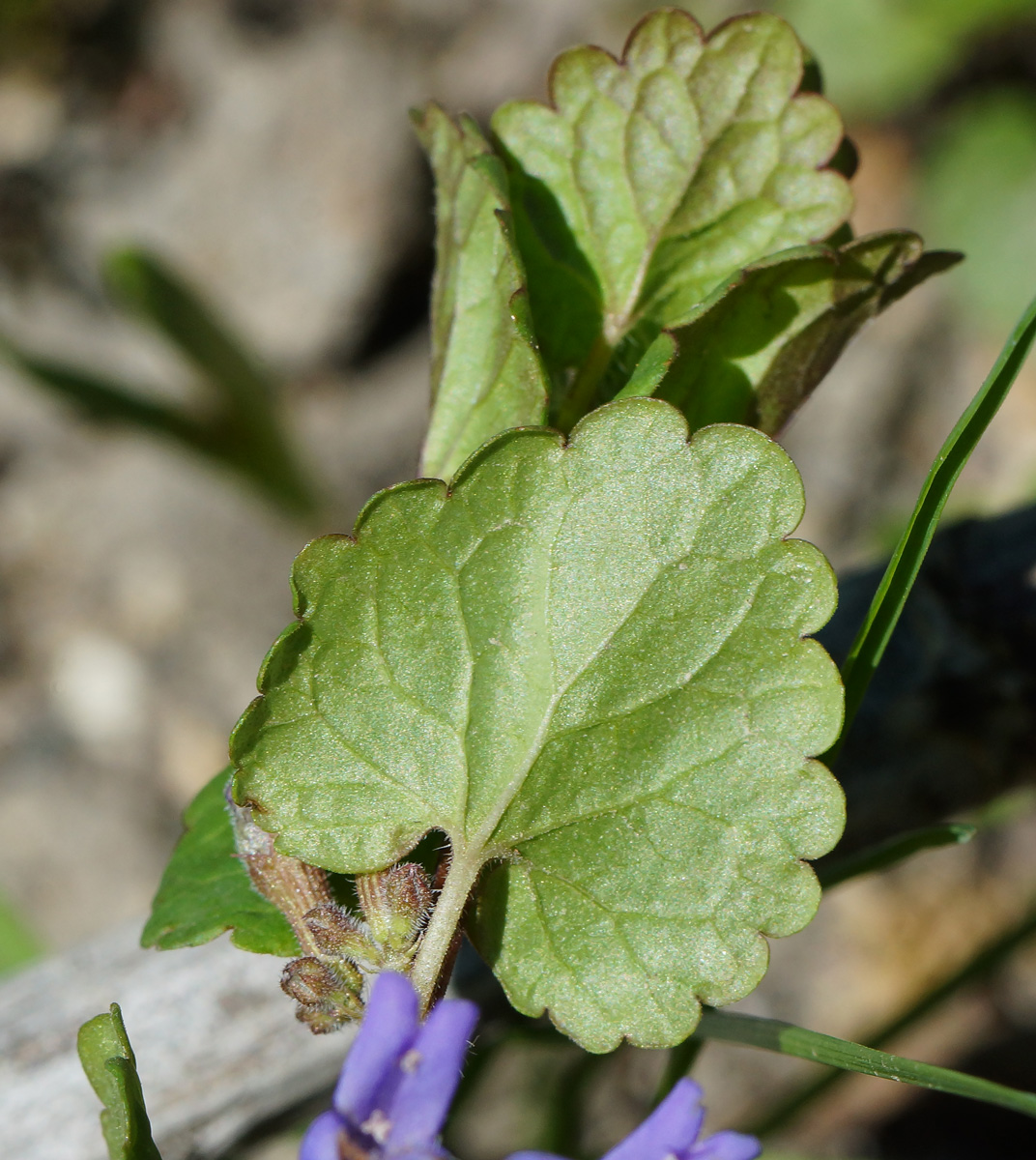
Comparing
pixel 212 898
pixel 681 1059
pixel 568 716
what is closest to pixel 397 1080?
pixel 568 716

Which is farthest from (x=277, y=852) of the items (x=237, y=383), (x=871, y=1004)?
(x=871, y=1004)

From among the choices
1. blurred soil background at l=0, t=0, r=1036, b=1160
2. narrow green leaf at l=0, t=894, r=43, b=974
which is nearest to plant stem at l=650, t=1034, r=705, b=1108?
narrow green leaf at l=0, t=894, r=43, b=974

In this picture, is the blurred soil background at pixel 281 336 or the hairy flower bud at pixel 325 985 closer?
the hairy flower bud at pixel 325 985

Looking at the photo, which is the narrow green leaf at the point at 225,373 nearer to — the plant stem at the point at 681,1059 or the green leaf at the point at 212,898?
the green leaf at the point at 212,898

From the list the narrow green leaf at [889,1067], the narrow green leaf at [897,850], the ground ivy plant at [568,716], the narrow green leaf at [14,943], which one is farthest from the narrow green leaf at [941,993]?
the narrow green leaf at [14,943]

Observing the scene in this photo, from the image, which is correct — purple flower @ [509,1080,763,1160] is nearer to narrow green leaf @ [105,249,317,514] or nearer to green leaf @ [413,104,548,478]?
green leaf @ [413,104,548,478]

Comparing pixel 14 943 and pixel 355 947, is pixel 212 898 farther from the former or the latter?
pixel 14 943

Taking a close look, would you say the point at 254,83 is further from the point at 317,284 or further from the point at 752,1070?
the point at 752,1070
